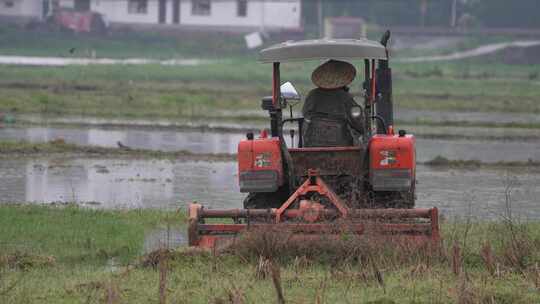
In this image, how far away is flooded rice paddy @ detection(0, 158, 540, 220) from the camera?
16094 millimetres

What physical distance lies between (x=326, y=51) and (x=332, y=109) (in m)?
0.76

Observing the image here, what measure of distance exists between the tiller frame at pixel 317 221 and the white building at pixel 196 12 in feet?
196

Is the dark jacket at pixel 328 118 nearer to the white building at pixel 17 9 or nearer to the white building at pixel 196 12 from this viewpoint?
the white building at pixel 196 12

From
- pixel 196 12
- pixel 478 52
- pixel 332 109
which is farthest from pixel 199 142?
pixel 196 12

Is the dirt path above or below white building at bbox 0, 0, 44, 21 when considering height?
below

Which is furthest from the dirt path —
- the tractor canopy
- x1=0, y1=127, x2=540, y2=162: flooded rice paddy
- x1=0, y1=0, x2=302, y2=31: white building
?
the tractor canopy

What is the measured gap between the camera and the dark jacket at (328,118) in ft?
38.0

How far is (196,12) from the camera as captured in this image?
7169 cm

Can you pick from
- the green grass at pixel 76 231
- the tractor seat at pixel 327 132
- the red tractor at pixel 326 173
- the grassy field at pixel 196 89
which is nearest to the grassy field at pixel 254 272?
the green grass at pixel 76 231

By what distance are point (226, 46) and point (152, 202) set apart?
167ft

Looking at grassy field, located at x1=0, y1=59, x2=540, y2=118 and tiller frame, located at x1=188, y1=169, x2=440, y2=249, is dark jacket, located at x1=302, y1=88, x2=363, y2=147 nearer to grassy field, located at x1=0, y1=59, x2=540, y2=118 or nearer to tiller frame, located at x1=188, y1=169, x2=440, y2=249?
tiller frame, located at x1=188, y1=169, x2=440, y2=249

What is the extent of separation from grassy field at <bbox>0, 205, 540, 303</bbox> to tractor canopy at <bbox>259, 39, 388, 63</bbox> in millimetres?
1928

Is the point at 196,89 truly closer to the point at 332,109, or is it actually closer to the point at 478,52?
the point at 332,109

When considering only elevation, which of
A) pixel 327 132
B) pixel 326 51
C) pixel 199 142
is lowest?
pixel 199 142
